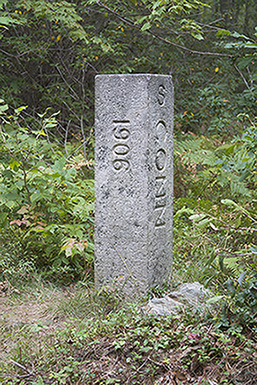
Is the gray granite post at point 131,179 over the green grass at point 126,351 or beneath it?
over

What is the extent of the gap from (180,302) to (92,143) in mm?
4239

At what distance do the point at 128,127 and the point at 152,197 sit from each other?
55 centimetres

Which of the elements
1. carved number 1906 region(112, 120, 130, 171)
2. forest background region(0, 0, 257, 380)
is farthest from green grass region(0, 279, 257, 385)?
carved number 1906 region(112, 120, 130, 171)

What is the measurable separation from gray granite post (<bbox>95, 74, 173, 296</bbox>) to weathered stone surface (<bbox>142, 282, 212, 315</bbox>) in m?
0.22

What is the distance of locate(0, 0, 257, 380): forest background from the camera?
11.7 ft

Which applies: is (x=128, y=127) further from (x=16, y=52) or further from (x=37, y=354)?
(x=16, y=52)

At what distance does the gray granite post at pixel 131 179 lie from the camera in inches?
127

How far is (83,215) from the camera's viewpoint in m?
4.01

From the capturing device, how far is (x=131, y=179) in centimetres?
328

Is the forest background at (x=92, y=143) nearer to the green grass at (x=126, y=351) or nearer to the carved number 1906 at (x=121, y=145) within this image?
the green grass at (x=126, y=351)

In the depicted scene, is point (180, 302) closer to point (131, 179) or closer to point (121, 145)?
point (131, 179)

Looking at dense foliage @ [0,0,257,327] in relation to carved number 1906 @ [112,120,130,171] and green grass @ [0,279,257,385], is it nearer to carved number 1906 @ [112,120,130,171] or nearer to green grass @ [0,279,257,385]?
green grass @ [0,279,257,385]

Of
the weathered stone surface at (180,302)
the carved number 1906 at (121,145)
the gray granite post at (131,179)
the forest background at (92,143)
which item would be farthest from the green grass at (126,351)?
the carved number 1906 at (121,145)

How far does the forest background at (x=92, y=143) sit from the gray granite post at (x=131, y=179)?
411 mm
